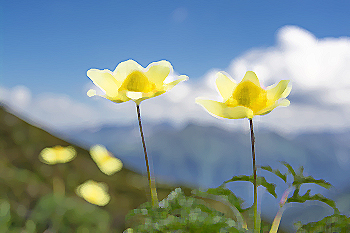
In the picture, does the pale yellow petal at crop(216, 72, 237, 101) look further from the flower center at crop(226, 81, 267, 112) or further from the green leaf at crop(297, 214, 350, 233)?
the green leaf at crop(297, 214, 350, 233)

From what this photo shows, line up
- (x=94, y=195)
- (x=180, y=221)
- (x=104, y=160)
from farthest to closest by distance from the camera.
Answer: (x=94, y=195), (x=104, y=160), (x=180, y=221)

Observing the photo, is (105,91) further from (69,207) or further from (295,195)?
(69,207)

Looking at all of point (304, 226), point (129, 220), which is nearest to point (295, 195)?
point (304, 226)

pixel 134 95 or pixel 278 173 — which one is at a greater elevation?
pixel 134 95

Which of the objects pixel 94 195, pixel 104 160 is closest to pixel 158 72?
pixel 104 160

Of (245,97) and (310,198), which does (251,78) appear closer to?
(245,97)

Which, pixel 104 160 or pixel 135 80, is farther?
pixel 104 160

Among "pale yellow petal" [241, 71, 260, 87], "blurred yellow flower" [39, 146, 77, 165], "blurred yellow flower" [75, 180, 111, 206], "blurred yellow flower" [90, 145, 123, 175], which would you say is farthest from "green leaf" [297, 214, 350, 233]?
"blurred yellow flower" [39, 146, 77, 165]
